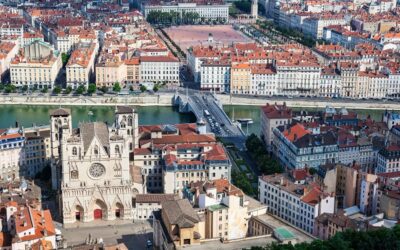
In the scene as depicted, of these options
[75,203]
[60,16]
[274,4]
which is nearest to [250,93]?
[75,203]

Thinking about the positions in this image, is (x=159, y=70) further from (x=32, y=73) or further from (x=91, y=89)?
(x=32, y=73)

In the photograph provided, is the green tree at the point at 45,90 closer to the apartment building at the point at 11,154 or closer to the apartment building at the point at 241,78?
the apartment building at the point at 241,78

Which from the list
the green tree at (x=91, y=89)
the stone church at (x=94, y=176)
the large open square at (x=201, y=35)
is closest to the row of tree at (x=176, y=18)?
the large open square at (x=201, y=35)

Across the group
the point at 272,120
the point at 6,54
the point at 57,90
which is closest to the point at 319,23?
the point at 6,54

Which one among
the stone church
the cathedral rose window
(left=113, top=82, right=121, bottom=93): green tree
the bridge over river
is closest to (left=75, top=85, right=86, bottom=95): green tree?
(left=113, top=82, right=121, bottom=93): green tree

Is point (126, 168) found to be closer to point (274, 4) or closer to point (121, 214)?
point (121, 214)

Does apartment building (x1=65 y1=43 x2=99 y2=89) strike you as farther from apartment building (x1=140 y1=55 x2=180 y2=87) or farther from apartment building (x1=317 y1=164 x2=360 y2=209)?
apartment building (x1=317 y1=164 x2=360 y2=209)
